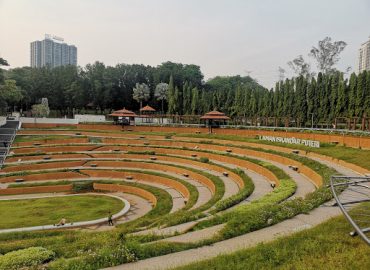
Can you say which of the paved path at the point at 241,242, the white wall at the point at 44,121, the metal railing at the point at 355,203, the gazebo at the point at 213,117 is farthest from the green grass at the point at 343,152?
the white wall at the point at 44,121

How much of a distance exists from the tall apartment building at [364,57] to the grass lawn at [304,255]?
201 ft

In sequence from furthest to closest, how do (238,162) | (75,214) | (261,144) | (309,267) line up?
1. (261,144)
2. (238,162)
3. (75,214)
4. (309,267)

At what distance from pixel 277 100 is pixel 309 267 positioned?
33259 millimetres

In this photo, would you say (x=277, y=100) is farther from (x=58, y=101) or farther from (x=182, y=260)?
(x=58, y=101)

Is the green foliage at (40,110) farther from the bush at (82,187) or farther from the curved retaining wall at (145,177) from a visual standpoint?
the bush at (82,187)

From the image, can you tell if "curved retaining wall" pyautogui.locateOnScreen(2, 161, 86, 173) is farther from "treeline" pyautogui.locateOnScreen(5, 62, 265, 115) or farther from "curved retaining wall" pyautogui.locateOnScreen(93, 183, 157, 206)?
"treeline" pyautogui.locateOnScreen(5, 62, 265, 115)

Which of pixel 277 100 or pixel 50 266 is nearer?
pixel 50 266

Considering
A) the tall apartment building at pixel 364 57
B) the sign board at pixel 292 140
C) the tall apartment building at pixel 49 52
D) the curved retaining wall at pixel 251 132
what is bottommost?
the sign board at pixel 292 140

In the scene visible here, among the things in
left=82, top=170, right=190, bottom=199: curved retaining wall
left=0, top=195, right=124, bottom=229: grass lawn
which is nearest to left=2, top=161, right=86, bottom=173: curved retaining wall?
left=82, top=170, right=190, bottom=199: curved retaining wall

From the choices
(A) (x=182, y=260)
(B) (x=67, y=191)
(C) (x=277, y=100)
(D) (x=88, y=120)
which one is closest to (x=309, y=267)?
(A) (x=182, y=260)

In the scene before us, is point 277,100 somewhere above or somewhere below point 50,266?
above

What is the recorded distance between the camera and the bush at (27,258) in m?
6.52

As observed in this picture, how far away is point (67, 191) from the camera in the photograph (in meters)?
23.7

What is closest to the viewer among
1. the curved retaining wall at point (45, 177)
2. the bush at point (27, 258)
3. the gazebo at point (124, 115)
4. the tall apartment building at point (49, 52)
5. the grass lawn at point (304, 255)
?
the grass lawn at point (304, 255)
